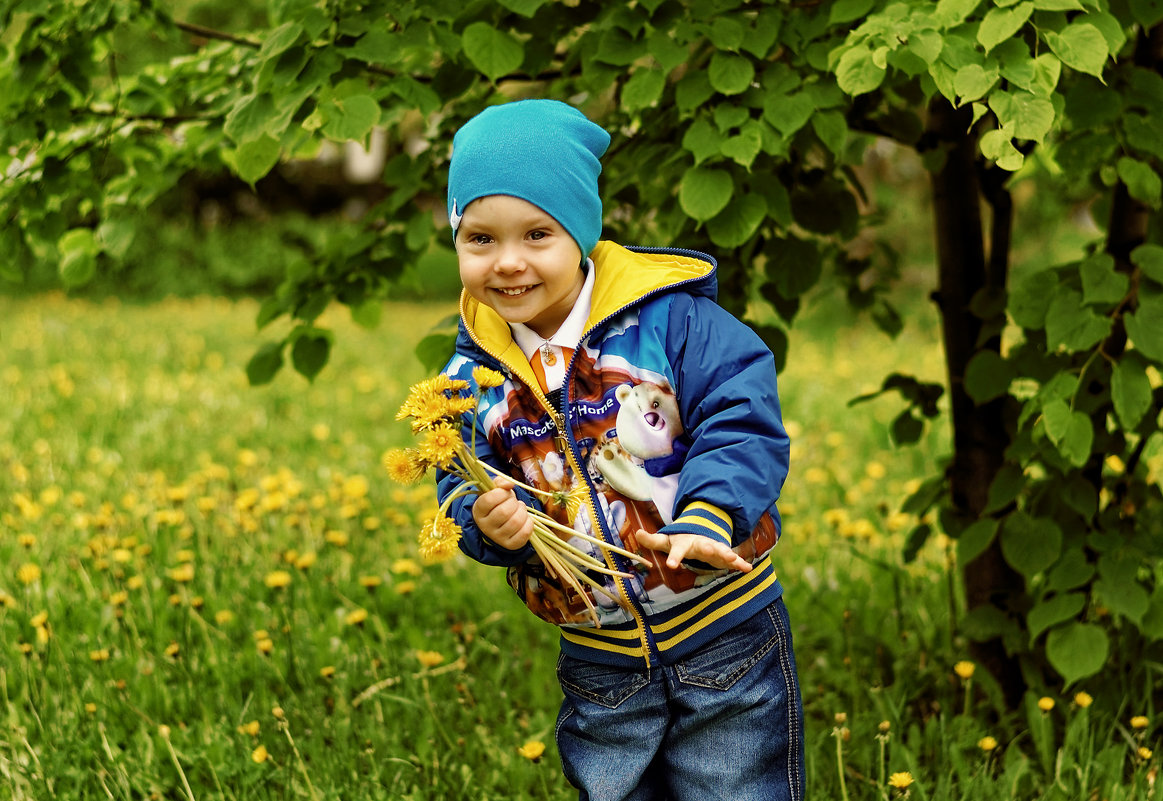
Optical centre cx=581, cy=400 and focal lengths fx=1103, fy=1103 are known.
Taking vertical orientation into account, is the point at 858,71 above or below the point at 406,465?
above

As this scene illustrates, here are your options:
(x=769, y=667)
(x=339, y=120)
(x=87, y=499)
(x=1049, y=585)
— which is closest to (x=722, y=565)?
(x=769, y=667)

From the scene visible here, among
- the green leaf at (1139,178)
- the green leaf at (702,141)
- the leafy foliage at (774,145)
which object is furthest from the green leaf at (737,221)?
the green leaf at (1139,178)

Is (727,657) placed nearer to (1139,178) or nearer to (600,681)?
(600,681)

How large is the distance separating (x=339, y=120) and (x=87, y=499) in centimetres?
274

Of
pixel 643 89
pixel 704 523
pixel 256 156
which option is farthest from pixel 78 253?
pixel 704 523

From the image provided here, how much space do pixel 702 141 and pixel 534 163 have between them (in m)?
0.47

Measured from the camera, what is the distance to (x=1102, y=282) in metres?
2.02

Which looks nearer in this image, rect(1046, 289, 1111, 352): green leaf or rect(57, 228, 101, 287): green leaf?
rect(1046, 289, 1111, 352): green leaf

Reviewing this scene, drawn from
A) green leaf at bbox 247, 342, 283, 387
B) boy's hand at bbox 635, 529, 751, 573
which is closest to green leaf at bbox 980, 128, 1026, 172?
boy's hand at bbox 635, 529, 751, 573

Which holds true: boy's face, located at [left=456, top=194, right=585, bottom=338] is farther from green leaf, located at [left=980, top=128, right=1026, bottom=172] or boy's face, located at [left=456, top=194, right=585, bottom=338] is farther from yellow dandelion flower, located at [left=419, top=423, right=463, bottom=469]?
green leaf, located at [left=980, top=128, right=1026, bottom=172]

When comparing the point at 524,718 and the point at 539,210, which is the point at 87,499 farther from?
the point at 539,210

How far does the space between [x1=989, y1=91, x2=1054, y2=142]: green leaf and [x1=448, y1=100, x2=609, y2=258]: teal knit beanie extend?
57 centimetres

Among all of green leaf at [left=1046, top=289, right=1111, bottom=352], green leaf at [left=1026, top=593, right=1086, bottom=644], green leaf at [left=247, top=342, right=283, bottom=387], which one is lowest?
green leaf at [left=1026, top=593, right=1086, bottom=644]

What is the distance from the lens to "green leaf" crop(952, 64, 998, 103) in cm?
154
